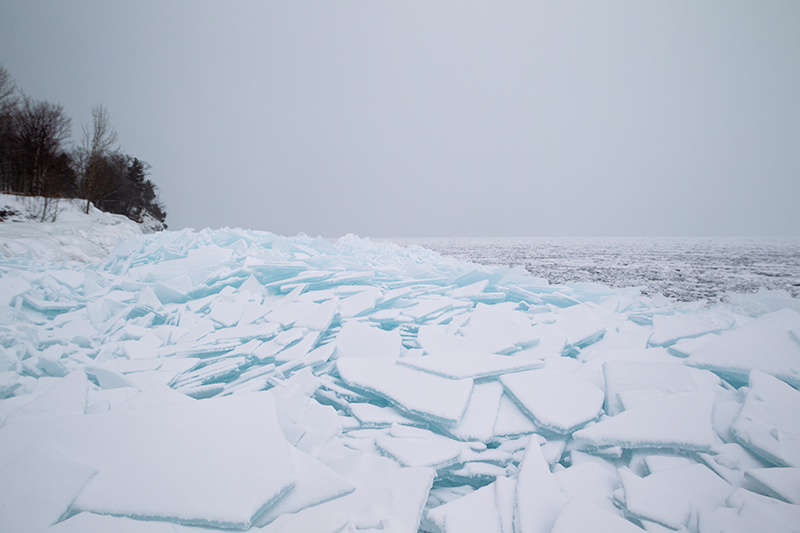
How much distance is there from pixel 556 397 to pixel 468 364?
561mm

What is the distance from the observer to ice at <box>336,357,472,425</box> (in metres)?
1.91

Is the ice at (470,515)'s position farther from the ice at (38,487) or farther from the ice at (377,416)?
the ice at (38,487)

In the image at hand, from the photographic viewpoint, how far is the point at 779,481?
1391 millimetres

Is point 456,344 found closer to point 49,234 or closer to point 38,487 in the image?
point 38,487

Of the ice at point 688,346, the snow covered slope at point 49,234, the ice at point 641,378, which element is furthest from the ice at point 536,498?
the snow covered slope at point 49,234

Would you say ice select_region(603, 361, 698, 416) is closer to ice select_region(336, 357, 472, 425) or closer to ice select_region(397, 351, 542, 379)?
ice select_region(397, 351, 542, 379)

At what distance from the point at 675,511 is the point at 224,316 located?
348cm

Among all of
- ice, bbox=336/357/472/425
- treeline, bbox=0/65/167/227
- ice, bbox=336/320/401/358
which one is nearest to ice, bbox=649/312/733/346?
ice, bbox=336/357/472/425

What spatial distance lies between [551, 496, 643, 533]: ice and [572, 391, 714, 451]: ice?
496mm

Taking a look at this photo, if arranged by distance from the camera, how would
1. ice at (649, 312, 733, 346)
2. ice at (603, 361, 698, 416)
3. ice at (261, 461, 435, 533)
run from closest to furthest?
ice at (261, 461, 435, 533) < ice at (603, 361, 698, 416) < ice at (649, 312, 733, 346)

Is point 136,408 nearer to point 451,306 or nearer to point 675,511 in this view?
point 675,511

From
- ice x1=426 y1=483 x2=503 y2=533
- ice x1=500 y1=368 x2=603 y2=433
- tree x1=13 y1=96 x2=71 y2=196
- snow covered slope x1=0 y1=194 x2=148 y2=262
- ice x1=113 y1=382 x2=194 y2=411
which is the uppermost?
tree x1=13 y1=96 x2=71 y2=196

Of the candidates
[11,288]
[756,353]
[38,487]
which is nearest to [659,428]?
[756,353]

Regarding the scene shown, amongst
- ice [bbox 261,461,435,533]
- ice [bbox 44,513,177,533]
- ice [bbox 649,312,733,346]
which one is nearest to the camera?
ice [bbox 44,513,177,533]
